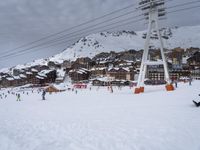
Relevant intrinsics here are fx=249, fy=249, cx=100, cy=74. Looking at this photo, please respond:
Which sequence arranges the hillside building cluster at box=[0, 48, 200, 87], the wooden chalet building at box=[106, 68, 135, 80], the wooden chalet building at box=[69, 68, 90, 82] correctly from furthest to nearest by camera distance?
1. the wooden chalet building at box=[69, 68, 90, 82]
2. the wooden chalet building at box=[106, 68, 135, 80]
3. the hillside building cluster at box=[0, 48, 200, 87]

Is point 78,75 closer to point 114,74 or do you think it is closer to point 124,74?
point 114,74

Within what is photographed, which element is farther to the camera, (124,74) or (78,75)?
(78,75)

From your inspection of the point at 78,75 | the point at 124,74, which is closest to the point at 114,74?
the point at 124,74

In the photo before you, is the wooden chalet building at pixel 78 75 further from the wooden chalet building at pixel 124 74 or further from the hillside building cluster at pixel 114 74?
the wooden chalet building at pixel 124 74

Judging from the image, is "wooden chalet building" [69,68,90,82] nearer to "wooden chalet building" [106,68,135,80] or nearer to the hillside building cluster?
the hillside building cluster

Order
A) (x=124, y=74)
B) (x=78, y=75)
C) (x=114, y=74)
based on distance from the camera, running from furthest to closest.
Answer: (x=78, y=75) → (x=114, y=74) → (x=124, y=74)

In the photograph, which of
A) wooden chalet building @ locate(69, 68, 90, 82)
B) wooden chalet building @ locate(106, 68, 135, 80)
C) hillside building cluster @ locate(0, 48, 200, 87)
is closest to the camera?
hillside building cluster @ locate(0, 48, 200, 87)

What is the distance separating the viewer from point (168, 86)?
124ft

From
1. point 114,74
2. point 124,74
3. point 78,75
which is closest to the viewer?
point 124,74

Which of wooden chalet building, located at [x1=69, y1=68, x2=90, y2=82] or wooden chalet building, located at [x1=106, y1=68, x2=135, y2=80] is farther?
wooden chalet building, located at [x1=69, y1=68, x2=90, y2=82]

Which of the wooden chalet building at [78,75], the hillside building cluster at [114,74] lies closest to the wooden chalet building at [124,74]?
the hillside building cluster at [114,74]

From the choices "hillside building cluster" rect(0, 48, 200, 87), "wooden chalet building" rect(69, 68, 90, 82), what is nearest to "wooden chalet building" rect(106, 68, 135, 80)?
"hillside building cluster" rect(0, 48, 200, 87)

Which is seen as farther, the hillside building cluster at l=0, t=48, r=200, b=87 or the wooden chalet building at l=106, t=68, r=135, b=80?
the wooden chalet building at l=106, t=68, r=135, b=80

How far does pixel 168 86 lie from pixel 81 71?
7905 cm
